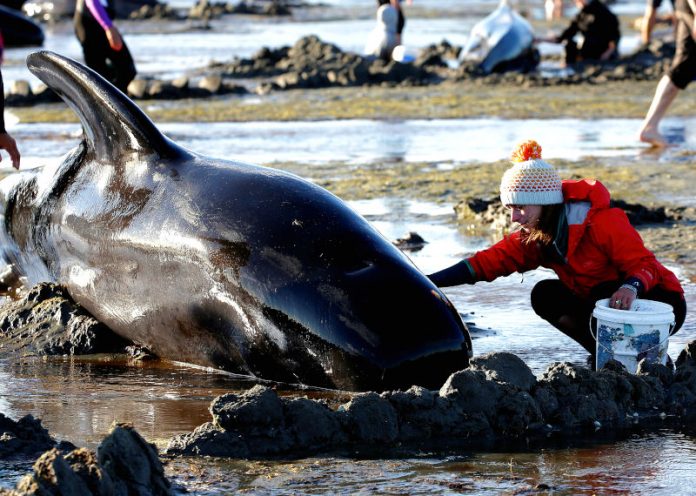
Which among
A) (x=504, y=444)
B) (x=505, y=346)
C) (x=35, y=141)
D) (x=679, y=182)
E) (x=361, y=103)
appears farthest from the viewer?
(x=361, y=103)

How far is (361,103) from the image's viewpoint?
20516 millimetres

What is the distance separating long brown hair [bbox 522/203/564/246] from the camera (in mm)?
6688

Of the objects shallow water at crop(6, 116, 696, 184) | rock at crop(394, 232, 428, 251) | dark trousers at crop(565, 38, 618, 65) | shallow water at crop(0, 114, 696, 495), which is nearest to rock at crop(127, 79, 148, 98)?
shallow water at crop(6, 116, 696, 184)

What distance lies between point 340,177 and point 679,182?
3.29m

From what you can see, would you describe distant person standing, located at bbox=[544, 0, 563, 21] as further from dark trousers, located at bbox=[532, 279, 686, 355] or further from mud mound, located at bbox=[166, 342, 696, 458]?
mud mound, located at bbox=[166, 342, 696, 458]

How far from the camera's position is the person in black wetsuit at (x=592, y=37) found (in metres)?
24.4

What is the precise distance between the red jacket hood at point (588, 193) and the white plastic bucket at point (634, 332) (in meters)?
0.53

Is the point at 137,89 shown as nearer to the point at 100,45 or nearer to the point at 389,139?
Result: the point at 100,45

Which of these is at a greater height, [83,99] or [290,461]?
[83,99]

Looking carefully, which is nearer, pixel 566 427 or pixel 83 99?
pixel 566 427

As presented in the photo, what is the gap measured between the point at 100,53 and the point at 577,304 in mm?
10333

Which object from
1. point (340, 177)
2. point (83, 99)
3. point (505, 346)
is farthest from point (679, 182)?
point (83, 99)

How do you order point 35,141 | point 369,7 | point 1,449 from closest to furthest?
point 1,449
point 35,141
point 369,7

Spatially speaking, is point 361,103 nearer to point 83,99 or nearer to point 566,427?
point 83,99
